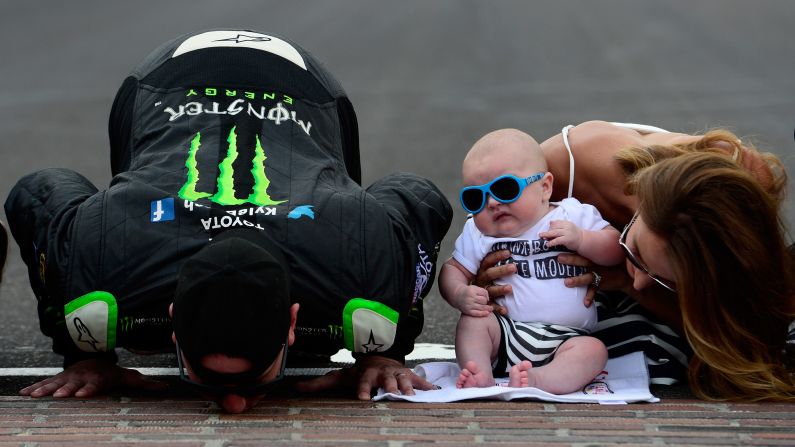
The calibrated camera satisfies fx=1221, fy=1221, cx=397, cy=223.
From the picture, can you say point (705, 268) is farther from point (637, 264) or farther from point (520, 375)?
point (520, 375)

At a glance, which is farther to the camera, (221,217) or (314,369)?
(314,369)

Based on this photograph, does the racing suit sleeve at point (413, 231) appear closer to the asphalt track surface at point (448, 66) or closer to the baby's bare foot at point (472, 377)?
the baby's bare foot at point (472, 377)

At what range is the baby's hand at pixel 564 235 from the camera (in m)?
3.95

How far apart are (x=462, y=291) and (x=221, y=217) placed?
2.85 ft

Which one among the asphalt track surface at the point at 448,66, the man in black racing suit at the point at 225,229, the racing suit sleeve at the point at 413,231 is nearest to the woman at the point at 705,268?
the racing suit sleeve at the point at 413,231

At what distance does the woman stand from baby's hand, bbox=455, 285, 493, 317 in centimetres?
9

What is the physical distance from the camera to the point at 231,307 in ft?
10.4

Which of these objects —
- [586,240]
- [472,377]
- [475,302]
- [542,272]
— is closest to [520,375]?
[472,377]

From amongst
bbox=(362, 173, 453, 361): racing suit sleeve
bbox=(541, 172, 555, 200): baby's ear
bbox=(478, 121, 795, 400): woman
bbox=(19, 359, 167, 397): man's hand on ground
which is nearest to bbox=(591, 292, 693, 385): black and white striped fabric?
bbox=(478, 121, 795, 400): woman

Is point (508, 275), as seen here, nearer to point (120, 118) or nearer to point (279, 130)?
point (279, 130)

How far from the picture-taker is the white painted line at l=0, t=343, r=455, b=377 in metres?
4.54

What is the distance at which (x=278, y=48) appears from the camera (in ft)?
14.4

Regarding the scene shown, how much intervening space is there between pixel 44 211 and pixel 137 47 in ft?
26.2

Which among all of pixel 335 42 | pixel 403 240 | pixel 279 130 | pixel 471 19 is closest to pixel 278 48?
pixel 279 130
